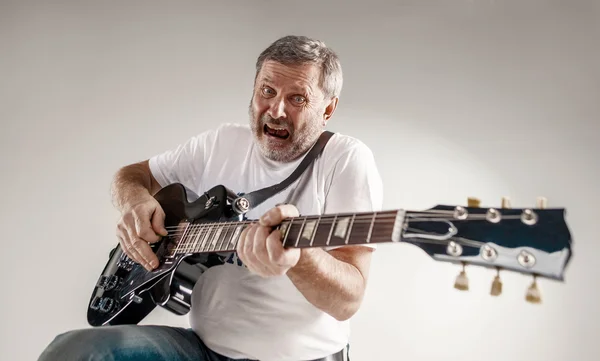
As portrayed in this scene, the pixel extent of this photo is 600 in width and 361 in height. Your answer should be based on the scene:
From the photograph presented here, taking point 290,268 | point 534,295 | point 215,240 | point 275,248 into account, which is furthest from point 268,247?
point 534,295

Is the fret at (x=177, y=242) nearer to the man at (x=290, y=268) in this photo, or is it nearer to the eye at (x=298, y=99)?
the man at (x=290, y=268)

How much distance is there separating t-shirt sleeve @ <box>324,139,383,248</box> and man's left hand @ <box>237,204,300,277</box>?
0.99 ft

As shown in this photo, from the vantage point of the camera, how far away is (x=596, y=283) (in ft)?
7.15

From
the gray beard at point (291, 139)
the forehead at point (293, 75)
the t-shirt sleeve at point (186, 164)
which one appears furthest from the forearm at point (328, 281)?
the t-shirt sleeve at point (186, 164)

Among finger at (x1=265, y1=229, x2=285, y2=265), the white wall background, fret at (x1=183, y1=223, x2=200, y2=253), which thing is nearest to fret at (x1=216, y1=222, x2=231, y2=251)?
fret at (x1=183, y1=223, x2=200, y2=253)

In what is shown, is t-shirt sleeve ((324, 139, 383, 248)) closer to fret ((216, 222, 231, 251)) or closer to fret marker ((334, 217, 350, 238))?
fret ((216, 222, 231, 251))

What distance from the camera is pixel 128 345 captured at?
1.41 meters

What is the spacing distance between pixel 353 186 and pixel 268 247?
0.40 m

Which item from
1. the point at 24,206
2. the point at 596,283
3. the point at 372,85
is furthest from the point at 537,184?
the point at 24,206

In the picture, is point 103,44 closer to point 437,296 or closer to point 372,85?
point 372,85

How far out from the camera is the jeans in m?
1.35

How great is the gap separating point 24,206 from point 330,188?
148 cm

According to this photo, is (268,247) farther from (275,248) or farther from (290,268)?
(290,268)

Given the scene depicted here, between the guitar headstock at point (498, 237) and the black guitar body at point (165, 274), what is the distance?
22.3 inches
